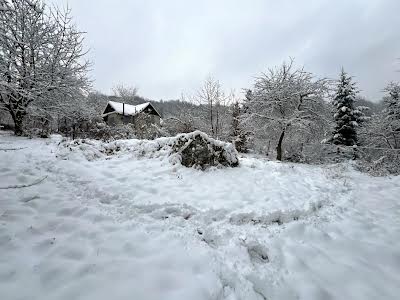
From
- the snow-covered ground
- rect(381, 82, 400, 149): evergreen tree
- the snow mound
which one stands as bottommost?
the snow-covered ground

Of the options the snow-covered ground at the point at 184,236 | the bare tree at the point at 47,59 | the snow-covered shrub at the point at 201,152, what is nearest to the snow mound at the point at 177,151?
the snow-covered shrub at the point at 201,152

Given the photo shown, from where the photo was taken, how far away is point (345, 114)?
20.4m

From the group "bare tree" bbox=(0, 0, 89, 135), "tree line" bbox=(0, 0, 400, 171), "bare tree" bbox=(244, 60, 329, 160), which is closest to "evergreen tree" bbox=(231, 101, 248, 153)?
"tree line" bbox=(0, 0, 400, 171)

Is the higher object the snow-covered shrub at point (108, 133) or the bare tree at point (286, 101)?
the bare tree at point (286, 101)

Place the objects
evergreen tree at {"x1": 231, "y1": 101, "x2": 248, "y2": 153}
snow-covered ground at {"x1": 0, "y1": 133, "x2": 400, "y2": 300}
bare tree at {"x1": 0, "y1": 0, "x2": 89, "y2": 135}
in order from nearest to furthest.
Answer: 1. snow-covered ground at {"x1": 0, "y1": 133, "x2": 400, "y2": 300}
2. bare tree at {"x1": 0, "y1": 0, "x2": 89, "y2": 135}
3. evergreen tree at {"x1": 231, "y1": 101, "x2": 248, "y2": 153}

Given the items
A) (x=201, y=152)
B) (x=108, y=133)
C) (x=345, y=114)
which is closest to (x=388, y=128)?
(x=345, y=114)

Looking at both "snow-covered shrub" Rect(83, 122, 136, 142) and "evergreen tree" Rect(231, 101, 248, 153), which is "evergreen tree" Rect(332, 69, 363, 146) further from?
"snow-covered shrub" Rect(83, 122, 136, 142)

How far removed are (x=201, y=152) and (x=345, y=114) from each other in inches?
729

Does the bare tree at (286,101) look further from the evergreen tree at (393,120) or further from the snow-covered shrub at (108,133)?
the snow-covered shrub at (108,133)

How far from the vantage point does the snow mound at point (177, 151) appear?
24.8ft

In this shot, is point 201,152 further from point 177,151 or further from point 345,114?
point 345,114

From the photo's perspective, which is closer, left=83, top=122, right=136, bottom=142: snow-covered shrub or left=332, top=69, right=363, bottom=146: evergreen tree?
left=83, top=122, right=136, bottom=142: snow-covered shrub

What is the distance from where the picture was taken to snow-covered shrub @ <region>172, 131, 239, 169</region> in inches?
298

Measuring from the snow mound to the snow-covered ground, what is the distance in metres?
0.69
